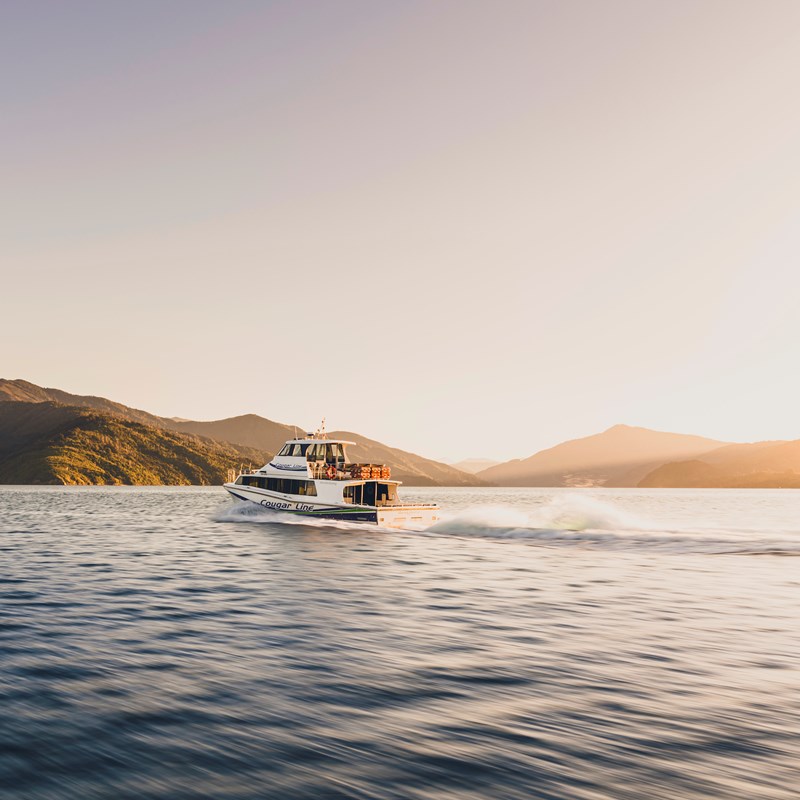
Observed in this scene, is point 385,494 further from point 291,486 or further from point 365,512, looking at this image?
point 291,486

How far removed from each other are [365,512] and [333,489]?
163 inches

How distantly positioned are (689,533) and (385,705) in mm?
39120

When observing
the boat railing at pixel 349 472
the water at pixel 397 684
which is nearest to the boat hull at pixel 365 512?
the boat railing at pixel 349 472

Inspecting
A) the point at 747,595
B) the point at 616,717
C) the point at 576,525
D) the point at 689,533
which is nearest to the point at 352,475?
the point at 576,525

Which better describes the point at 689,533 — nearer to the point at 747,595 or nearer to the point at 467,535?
the point at 467,535

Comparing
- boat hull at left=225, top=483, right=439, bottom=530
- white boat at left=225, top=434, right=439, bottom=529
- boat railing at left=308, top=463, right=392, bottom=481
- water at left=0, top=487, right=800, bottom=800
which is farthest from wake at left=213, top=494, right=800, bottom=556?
water at left=0, top=487, right=800, bottom=800

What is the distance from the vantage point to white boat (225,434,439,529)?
161 feet

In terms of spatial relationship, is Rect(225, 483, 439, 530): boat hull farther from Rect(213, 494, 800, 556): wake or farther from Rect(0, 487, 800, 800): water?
Rect(0, 487, 800, 800): water

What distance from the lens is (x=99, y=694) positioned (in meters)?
10.5

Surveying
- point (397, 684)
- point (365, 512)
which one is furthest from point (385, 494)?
point (397, 684)

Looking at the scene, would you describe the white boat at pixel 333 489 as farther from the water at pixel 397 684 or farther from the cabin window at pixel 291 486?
the water at pixel 397 684

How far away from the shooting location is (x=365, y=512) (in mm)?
48000

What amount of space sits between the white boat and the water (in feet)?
75.2

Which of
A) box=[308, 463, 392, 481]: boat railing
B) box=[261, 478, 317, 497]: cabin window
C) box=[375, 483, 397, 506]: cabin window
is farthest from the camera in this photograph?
box=[261, 478, 317, 497]: cabin window
